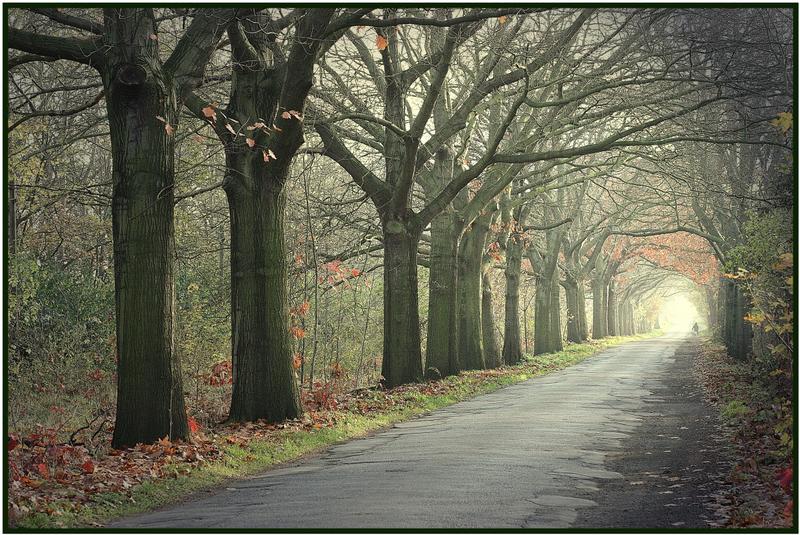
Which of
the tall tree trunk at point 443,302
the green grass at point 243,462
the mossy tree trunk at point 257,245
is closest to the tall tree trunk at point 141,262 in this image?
the green grass at point 243,462

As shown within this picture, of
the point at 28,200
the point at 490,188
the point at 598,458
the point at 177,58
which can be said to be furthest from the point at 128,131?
the point at 490,188

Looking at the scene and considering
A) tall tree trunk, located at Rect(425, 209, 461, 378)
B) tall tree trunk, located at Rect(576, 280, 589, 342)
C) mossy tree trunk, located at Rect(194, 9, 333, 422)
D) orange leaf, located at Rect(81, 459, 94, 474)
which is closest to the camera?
orange leaf, located at Rect(81, 459, 94, 474)

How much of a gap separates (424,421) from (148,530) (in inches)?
362

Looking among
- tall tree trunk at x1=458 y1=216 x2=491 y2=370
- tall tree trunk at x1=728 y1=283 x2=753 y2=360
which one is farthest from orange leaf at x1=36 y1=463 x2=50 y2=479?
tall tree trunk at x1=728 y1=283 x2=753 y2=360

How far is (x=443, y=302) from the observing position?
2411 centimetres

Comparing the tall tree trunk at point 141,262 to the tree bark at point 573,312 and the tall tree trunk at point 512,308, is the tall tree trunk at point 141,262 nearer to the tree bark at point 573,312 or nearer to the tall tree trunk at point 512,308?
the tall tree trunk at point 512,308

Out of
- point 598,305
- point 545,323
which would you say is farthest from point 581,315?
point 545,323

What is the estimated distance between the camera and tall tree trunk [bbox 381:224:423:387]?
21.1m

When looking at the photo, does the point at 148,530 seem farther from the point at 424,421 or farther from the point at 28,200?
the point at 28,200

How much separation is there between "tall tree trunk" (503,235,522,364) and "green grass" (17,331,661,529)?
11.5 m

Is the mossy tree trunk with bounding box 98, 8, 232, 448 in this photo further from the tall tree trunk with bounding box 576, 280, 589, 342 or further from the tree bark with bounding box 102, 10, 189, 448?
the tall tree trunk with bounding box 576, 280, 589, 342

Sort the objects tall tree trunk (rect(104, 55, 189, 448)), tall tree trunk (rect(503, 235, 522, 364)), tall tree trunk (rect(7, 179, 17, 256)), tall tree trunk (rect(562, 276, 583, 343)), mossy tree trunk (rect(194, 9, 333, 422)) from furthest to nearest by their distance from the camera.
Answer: tall tree trunk (rect(562, 276, 583, 343)) → tall tree trunk (rect(503, 235, 522, 364)) → tall tree trunk (rect(7, 179, 17, 256)) → mossy tree trunk (rect(194, 9, 333, 422)) → tall tree trunk (rect(104, 55, 189, 448))

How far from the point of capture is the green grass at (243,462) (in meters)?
8.37

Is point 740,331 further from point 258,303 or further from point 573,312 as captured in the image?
point 573,312
